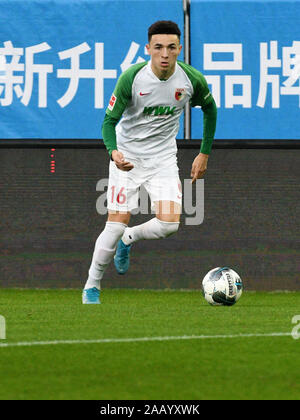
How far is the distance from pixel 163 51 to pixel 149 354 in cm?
423

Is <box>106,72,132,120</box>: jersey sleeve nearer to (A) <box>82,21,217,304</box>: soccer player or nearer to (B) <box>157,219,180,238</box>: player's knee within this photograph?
(A) <box>82,21,217,304</box>: soccer player

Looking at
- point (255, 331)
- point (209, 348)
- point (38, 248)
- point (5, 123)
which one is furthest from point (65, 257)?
point (209, 348)

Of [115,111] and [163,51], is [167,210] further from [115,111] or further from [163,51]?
[163,51]

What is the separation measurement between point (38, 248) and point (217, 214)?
2319mm

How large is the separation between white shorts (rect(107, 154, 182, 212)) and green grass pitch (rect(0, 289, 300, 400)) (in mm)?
997

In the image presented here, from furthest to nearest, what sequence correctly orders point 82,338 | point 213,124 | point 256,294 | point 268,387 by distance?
point 256,294, point 213,124, point 82,338, point 268,387

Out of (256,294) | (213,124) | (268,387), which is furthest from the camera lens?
(256,294)

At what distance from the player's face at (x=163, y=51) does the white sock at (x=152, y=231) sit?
1.41 m

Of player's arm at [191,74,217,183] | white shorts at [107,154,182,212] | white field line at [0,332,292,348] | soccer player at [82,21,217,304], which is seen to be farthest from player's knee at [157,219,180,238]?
white field line at [0,332,292,348]

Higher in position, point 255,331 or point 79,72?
point 79,72

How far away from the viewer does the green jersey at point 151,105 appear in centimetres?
959

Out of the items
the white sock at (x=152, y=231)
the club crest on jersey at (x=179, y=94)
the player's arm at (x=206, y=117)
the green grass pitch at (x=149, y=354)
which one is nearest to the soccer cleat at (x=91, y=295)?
the green grass pitch at (x=149, y=354)

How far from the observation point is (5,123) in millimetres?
13328

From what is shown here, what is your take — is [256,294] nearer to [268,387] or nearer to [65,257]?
[65,257]
